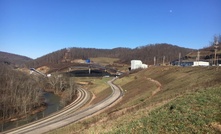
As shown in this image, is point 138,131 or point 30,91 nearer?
point 138,131

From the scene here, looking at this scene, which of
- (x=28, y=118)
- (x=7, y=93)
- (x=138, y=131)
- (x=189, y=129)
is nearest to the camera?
(x=189, y=129)

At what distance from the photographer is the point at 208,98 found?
18875 millimetres

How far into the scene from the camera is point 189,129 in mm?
12703

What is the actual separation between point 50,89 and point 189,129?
372 ft

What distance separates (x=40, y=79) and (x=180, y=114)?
4894 inches

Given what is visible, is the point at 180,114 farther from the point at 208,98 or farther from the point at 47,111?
the point at 47,111

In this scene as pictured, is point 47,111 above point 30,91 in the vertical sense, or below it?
below

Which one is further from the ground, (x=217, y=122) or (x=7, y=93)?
(x=217, y=122)

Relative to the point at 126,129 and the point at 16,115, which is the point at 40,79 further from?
the point at 126,129

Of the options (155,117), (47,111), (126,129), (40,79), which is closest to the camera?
(126,129)

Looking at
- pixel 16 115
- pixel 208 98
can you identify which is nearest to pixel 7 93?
pixel 16 115

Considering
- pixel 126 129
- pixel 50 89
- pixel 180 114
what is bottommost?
pixel 50 89

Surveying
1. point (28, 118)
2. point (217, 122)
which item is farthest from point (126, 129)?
point (28, 118)

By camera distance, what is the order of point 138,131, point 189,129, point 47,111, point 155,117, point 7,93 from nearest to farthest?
point 189,129, point 138,131, point 155,117, point 47,111, point 7,93
